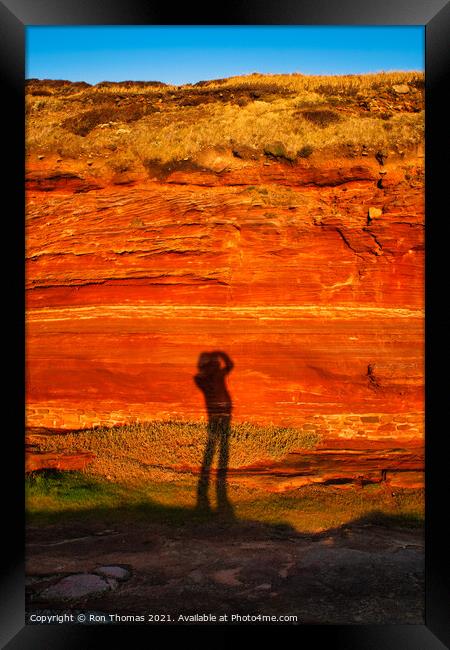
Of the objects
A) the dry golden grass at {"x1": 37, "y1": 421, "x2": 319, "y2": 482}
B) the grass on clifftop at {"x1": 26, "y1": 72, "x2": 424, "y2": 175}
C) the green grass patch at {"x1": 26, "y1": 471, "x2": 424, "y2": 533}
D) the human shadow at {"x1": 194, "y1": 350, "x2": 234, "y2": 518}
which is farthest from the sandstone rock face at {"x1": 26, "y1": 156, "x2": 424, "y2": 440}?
the green grass patch at {"x1": 26, "y1": 471, "x2": 424, "y2": 533}

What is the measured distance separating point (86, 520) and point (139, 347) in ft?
10.9

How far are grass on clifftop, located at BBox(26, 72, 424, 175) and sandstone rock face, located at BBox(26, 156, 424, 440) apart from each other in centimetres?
49

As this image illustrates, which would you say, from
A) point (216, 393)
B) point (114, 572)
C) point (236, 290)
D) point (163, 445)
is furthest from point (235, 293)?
point (114, 572)

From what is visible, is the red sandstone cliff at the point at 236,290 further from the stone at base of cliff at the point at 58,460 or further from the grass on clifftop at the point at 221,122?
the stone at base of cliff at the point at 58,460

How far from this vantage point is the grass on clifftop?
28.9ft

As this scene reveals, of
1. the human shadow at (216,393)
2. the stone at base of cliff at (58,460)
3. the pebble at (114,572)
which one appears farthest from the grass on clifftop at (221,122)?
the pebble at (114,572)

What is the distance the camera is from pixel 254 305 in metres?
8.55

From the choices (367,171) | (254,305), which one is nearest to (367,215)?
(367,171)

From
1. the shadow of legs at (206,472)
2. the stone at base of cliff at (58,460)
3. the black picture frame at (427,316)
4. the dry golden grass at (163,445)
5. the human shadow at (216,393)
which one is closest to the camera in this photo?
the black picture frame at (427,316)

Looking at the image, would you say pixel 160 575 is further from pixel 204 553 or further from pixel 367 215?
pixel 367 215

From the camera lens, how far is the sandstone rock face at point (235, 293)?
834 centimetres

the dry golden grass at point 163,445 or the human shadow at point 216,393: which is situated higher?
the human shadow at point 216,393

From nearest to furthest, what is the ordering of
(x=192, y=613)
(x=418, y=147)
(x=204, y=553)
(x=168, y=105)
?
(x=192, y=613)
(x=204, y=553)
(x=418, y=147)
(x=168, y=105)

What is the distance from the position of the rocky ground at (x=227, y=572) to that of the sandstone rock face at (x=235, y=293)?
267 centimetres
